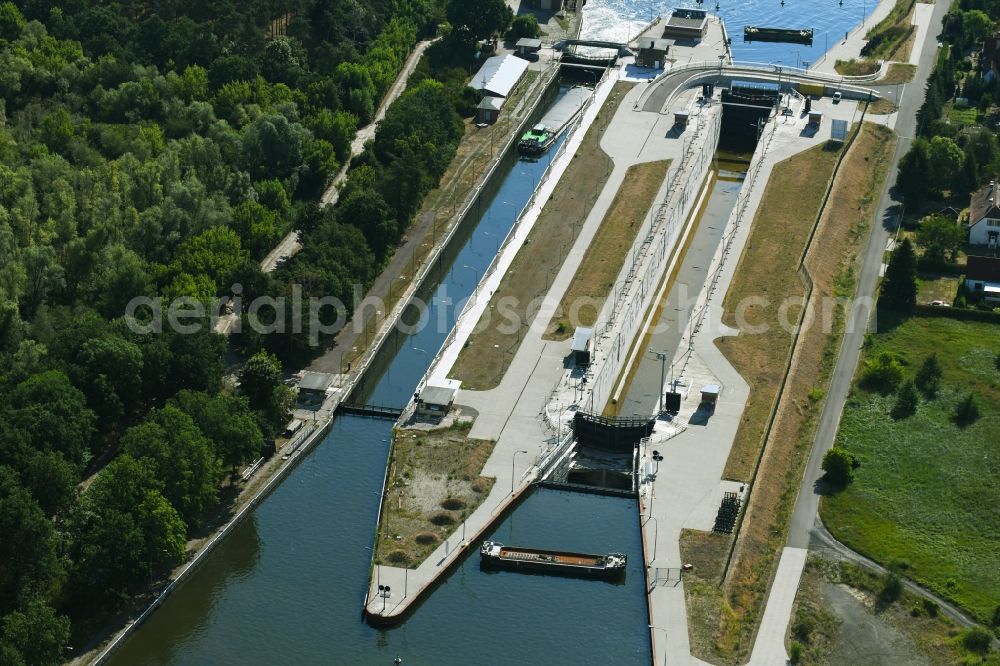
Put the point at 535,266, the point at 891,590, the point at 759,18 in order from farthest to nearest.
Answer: the point at 759,18 < the point at 535,266 < the point at 891,590

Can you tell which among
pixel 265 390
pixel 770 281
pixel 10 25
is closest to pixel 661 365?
pixel 770 281

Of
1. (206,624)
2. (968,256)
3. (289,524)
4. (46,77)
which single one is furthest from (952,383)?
(46,77)

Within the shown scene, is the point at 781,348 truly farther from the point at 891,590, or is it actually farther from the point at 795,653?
the point at 795,653

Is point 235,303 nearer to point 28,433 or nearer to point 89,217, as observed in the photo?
point 89,217

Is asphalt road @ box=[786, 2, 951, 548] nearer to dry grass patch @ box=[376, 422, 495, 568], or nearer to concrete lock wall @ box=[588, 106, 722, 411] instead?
concrete lock wall @ box=[588, 106, 722, 411]

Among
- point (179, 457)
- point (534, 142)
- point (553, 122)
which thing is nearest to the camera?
point (179, 457)

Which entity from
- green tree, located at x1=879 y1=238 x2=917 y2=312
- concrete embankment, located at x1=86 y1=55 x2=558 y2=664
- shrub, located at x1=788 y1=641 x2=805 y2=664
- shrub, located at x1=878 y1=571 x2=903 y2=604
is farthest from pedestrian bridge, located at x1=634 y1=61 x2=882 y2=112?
shrub, located at x1=788 y1=641 x2=805 y2=664

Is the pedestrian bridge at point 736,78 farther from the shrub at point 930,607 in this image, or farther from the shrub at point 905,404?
the shrub at point 930,607
